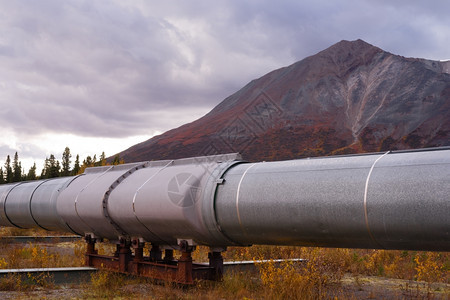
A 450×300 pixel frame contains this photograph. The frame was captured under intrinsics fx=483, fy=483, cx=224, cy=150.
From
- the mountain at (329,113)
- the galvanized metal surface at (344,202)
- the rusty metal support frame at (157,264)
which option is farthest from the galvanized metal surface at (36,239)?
the mountain at (329,113)

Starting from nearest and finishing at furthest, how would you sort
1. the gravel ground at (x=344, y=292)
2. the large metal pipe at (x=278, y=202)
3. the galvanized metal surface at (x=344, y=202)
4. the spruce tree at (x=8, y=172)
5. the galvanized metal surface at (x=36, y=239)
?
the galvanized metal surface at (x=344, y=202)
the large metal pipe at (x=278, y=202)
the gravel ground at (x=344, y=292)
the galvanized metal surface at (x=36, y=239)
the spruce tree at (x=8, y=172)

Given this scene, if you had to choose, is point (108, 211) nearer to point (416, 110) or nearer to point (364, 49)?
point (416, 110)

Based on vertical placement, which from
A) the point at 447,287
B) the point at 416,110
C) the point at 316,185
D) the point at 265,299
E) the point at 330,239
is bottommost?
the point at 447,287

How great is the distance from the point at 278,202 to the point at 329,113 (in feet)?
388

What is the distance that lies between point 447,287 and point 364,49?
508 feet

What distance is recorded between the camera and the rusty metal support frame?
369 inches

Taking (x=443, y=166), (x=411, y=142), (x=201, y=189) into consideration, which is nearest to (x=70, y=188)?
(x=201, y=189)

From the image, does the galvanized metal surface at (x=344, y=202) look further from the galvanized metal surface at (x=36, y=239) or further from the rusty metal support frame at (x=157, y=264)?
the galvanized metal surface at (x=36, y=239)

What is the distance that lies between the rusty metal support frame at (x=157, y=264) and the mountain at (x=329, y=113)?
80883mm

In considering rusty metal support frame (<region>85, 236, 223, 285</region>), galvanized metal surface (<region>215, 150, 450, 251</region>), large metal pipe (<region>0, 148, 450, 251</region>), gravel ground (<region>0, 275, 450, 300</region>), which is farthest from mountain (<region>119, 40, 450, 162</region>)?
galvanized metal surface (<region>215, 150, 450, 251</region>)

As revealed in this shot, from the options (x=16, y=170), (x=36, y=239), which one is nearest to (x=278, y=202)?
(x=36, y=239)

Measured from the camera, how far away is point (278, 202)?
25.2ft

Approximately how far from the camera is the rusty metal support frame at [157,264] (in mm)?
9383

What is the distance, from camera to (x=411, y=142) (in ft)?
306
